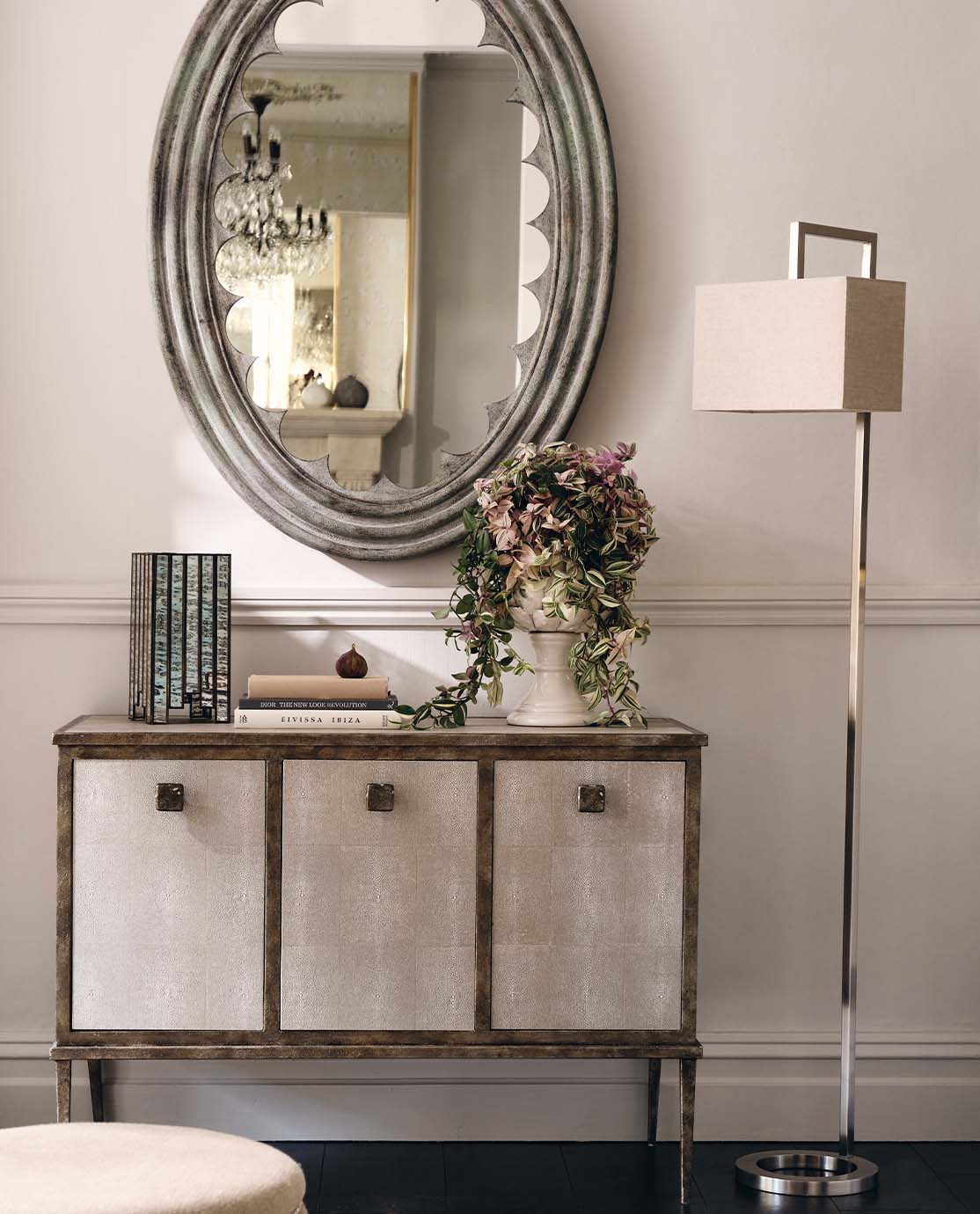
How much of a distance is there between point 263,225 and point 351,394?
37 cm

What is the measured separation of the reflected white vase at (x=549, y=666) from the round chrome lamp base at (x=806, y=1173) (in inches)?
35.6

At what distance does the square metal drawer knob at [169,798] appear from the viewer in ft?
7.75

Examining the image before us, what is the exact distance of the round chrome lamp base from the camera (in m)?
2.52

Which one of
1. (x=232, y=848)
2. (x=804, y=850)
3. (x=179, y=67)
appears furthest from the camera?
(x=804, y=850)

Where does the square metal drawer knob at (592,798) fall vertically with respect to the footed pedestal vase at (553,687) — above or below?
below

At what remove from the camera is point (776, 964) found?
287 centimetres

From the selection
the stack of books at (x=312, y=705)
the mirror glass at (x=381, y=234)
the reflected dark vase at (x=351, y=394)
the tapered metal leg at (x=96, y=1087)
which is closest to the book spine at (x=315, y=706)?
the stack of books at (x=312, y=705)

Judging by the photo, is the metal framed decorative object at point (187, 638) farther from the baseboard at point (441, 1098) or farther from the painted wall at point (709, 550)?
the baseboard at point (441, 1098)

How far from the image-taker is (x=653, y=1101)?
108 inches

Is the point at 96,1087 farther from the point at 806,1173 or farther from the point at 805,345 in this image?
the point at 805,345

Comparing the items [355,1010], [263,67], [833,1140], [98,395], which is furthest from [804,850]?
[263,67]

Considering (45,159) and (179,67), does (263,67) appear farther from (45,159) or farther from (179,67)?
(45,159)

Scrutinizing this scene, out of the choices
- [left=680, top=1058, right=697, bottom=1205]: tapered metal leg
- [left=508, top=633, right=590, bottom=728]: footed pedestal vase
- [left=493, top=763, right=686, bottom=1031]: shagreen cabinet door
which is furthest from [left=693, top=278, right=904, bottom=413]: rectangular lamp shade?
[left=680, top=1058, right=697, bottom=1205]: tapered metal leg

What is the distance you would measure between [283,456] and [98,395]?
39 centimetres
